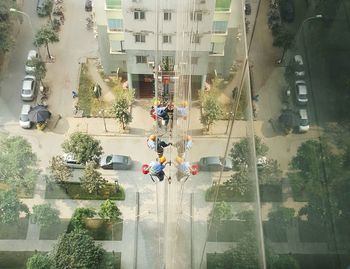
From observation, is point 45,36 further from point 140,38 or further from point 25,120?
point 140,38

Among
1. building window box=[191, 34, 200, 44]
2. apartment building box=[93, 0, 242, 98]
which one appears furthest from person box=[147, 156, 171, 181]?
building window box=[191, 34, 200, 44]

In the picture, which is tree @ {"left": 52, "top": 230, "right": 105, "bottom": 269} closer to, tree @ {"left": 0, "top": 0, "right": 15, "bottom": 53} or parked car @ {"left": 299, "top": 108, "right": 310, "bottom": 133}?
parked car @ {"left": 299, "top": 108, "right": 310, "bottom": 133}

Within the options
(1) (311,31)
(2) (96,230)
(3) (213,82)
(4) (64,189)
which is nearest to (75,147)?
(4) (64,189)

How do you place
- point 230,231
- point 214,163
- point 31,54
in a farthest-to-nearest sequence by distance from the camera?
1. point 31,54
2. point 214,163
3. point 230,231

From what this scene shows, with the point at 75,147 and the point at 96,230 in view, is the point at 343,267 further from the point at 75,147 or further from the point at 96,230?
the point at 75,147

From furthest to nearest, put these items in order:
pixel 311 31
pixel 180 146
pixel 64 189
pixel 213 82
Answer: pixel 64 189 → pixel 180 146 → pixel 213 82 → pixel 311 31

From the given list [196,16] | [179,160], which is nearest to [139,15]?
[196,16]

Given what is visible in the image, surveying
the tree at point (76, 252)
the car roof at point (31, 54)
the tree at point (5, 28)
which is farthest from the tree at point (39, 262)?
the tree at point (5, 28)
